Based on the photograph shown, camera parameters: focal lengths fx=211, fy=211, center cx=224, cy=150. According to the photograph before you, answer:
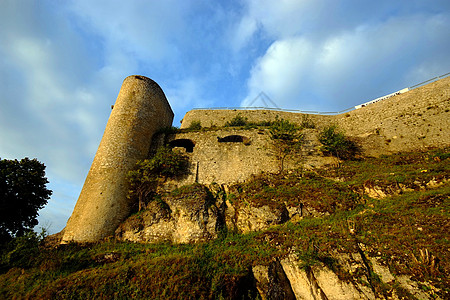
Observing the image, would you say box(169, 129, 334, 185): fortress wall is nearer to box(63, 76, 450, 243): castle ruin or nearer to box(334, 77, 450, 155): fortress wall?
box(63, 76, 450, 243): castle ruin

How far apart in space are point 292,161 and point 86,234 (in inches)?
615

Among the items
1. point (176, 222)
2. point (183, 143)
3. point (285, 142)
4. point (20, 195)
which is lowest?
point (176, 222)

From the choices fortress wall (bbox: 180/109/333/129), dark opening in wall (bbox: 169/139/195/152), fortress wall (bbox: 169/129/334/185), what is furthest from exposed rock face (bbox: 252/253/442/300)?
fortress wall (bbox: 180/109/333/129)

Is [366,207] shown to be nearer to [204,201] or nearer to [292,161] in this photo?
[292,161]

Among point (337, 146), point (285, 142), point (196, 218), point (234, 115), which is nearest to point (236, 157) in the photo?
point (285, 142)

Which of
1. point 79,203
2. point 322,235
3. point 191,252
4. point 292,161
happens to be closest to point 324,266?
point 322,235

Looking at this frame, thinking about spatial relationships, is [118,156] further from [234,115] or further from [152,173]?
[234,115]

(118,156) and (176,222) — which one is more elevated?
(118,156)

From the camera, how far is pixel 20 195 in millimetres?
14750

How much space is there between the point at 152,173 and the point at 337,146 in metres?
15.1

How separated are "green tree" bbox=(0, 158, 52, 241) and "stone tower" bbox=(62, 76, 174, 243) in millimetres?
4194

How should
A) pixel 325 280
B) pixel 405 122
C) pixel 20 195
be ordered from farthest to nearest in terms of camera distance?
pixel 405 122 < pixel 20 195 < pixel 325 280

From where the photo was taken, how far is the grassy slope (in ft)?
24.9

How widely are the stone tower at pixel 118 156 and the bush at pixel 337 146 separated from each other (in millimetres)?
15284
